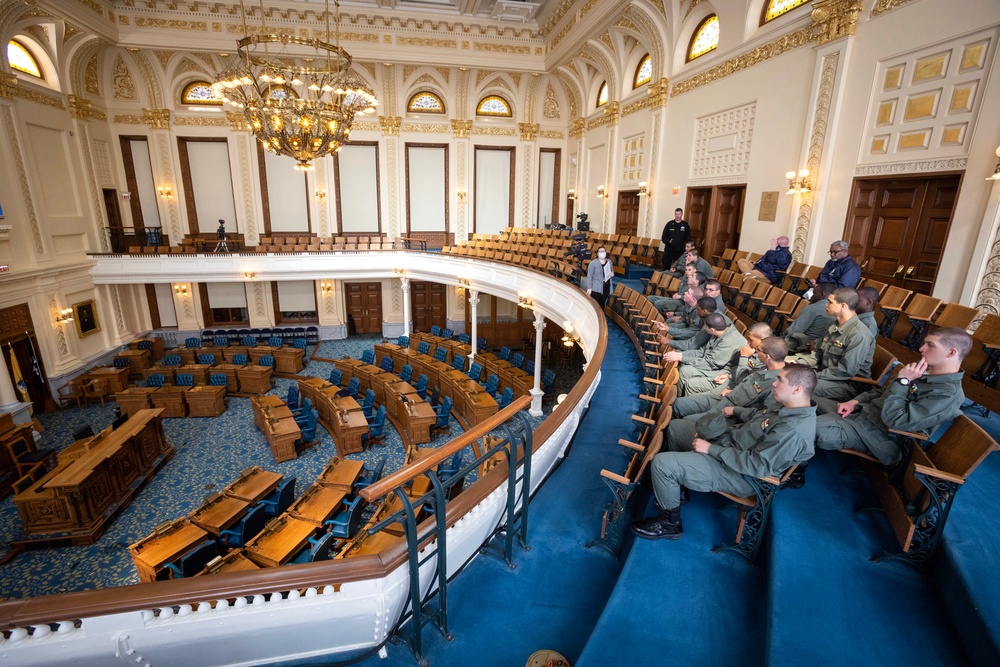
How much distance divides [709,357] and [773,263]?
12.5ft

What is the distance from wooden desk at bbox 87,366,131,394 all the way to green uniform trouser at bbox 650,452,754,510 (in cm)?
1558

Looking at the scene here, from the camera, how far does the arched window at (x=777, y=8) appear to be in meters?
8.04

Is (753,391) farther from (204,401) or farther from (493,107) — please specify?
(493,107)

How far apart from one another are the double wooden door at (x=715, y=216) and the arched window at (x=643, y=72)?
3.93 m

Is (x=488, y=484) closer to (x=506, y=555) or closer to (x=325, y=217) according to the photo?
(x=506, y=555)

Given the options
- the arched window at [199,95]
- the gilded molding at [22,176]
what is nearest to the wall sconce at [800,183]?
the gilded molding at [22,176]

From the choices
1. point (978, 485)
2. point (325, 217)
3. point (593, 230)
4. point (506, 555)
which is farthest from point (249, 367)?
point (978, 485)

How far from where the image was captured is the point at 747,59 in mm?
8961

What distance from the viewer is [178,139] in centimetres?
1644

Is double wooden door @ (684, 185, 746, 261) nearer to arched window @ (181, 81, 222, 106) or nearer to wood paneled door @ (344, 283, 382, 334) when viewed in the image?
wood paneled door @ (344, 283, 382, 334)

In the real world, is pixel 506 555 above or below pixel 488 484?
below

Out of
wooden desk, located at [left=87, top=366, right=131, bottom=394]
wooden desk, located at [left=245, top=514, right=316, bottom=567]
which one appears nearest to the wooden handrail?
wooden desk, located at [left=245, top=514, right=316, bottom=567]

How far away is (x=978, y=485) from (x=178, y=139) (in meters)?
21.3

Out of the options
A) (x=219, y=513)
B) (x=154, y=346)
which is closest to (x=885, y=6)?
(x=219, y=513)
